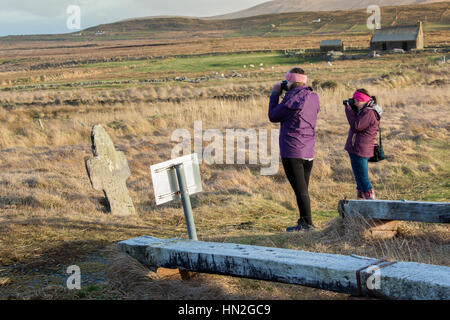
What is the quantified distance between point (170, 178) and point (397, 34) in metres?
58.3

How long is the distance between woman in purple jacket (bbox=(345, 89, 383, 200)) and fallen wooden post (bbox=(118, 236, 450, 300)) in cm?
343

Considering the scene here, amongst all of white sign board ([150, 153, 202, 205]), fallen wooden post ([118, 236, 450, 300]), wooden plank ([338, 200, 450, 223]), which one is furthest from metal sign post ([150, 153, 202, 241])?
wooden plank ([338, 200, 450, 223])

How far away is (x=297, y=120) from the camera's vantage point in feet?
21.9

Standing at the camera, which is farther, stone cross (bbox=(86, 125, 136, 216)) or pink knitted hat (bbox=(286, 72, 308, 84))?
stone cross (bbox=(86, 125, 136, 216))

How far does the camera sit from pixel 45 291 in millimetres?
4438

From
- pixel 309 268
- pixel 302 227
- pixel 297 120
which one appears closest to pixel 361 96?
pixel 297 120

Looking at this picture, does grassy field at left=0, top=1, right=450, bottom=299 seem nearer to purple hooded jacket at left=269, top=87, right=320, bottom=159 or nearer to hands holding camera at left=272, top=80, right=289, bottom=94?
purple hooded jacket at left=269, top=87, right=320, bottom=159

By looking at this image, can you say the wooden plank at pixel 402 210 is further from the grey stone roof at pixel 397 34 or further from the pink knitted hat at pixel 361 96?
the grey stone roof at pixel 397 34

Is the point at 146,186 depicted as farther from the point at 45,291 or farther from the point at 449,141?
the point at 449,141

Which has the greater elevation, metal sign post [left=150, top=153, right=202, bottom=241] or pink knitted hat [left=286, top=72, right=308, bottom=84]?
pink knitted hat [left=286, top=72, right=308, bottom=84]

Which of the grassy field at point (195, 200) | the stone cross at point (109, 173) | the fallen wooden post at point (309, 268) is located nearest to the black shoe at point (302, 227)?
the grassy field at point (195, 200)

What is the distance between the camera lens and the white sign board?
5.05m
